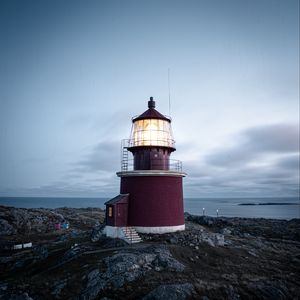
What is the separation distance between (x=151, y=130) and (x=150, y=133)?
0.25 meters

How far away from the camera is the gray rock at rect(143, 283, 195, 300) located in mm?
11914

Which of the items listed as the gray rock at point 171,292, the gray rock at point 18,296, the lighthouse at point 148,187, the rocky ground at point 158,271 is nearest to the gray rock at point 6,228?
the rocky ground at point 158,271

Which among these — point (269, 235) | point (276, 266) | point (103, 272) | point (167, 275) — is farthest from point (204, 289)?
point (269, 235)

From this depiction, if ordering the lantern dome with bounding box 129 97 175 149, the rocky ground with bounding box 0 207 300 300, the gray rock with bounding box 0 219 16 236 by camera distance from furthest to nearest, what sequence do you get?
1. the gray rock with bounding box 0 219 16 236
2. the lantern dome with bounding box 129 97 175 149
3. the rocky ground with bounding box 0 207 300 300

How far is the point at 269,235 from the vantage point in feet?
Result: 117

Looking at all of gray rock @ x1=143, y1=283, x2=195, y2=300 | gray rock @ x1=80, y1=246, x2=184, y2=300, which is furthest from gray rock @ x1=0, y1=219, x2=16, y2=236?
gray rock @ x1=143, y1=283, x2=195, y2=300

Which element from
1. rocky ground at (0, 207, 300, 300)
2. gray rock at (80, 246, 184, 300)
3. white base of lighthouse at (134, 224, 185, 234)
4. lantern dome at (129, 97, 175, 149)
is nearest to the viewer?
rocky ground at (0, 207, 300, 300)

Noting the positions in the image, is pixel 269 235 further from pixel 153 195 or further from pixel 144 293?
pixel 144 293

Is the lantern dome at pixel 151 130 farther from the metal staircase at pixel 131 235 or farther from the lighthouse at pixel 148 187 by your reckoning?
the metal staircase at pixel 131 235

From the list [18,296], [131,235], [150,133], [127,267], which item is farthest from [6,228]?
[127,267]

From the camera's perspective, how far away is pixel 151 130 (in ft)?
73.9

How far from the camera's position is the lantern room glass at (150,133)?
2242 centimetres

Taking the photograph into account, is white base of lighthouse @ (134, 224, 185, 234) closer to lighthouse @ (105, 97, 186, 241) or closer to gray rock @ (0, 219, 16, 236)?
lighthouse @ (105, 97, 186, 241)

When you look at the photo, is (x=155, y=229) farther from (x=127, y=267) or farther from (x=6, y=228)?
(x=6, y=228)
